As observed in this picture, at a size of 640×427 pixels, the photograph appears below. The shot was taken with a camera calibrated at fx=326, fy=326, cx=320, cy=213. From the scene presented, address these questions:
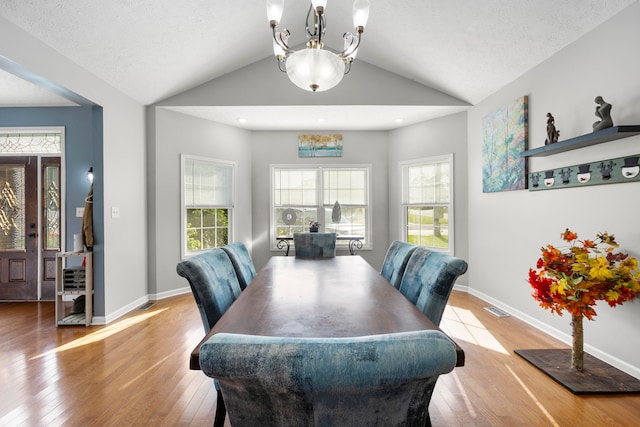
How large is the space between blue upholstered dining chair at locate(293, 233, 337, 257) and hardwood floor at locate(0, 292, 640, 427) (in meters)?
1.33

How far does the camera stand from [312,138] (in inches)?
222

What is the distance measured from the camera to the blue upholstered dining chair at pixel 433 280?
1.62 m

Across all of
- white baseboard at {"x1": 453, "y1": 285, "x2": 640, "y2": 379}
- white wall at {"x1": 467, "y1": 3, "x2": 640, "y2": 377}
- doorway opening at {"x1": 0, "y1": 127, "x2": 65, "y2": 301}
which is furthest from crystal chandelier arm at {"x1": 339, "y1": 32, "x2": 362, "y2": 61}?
doorway opening at {"x1": 0, "y1": 127, "x2": 65, "y2": 301}

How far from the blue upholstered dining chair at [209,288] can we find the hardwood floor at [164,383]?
51 centimetres

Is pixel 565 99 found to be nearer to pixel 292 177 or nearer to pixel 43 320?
pixel 292 177

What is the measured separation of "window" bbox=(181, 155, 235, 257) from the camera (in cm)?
482

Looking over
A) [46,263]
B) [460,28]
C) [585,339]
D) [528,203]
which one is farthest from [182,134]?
[585,339]

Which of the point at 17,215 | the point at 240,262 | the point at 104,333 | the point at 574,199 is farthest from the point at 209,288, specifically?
the point at 17,215

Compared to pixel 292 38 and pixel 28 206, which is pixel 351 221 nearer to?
pixel 292 38

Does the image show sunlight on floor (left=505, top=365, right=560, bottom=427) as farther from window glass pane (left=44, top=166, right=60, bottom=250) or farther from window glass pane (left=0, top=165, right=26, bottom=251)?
window glass pane (left=0, top=165, right=26, bottom=251)

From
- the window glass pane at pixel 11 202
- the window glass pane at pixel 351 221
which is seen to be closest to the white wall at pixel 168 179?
the window glass pane at pixel 11 202

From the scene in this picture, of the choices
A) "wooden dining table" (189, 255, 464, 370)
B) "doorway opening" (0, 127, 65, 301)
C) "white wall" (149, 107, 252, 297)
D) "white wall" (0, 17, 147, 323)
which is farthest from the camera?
"white wall" (149, 107, 252, 297)

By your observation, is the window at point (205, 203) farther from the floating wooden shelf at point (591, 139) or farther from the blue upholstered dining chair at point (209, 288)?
the floating wooden shelf at point (591, 139)

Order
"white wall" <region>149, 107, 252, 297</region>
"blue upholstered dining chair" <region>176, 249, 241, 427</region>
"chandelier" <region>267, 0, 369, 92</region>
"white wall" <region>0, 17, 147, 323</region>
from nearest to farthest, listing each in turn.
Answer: "blue upholstered dining chair" <region>176, 249, 241, 427</region> < "chandelier" <region>267, 0, 369, 92</region> < "white wall" <region>0, 17, 147, 323</region> < "white wall" <region>149, 107, 252, 297</region>
